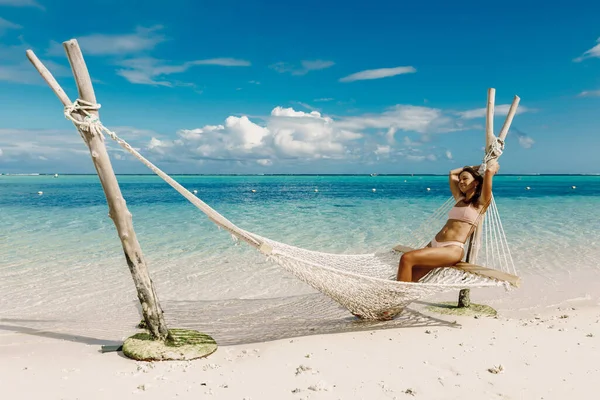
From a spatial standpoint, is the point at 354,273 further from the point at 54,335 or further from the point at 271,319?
the point at 54,335

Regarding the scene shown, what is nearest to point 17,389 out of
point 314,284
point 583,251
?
point 314,284

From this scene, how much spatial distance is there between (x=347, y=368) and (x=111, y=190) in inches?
78.9

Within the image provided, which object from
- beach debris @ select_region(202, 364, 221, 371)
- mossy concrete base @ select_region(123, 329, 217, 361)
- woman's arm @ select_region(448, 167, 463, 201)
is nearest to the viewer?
beach debris @ select_region(202, 364, 221, 371)

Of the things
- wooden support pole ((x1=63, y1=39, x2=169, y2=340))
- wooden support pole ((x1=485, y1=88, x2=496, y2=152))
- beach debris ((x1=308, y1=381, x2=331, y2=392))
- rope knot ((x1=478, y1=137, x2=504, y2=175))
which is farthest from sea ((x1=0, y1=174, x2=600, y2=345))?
wooden support pole ((x1=485, y1=88, x2=496, y2=152))

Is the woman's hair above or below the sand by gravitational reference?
above

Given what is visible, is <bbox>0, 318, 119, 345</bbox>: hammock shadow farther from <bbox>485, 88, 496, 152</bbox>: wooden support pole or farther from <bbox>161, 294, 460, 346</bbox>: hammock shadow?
<bbox>485, 88, 496, 152</bbox>: wooden support pole

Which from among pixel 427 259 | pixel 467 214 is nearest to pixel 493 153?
pixel 467 214

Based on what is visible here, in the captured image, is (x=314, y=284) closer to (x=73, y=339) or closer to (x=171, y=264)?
(x=73, y=339)

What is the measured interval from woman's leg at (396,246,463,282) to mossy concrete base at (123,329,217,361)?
65.7 inches

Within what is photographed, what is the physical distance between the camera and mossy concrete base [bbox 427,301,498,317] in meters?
3.89

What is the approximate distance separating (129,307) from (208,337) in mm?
1742

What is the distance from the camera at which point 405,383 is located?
249cm

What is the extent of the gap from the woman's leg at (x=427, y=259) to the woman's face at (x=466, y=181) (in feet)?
1.91

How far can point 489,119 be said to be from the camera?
396cm
